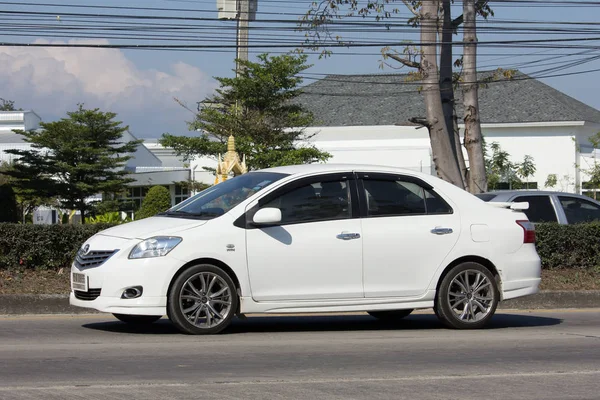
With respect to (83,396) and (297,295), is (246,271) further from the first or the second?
(83,396)

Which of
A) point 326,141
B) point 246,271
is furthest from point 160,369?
point 326,141

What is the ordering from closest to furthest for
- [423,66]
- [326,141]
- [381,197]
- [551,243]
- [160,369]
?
[160,369] → [381,197] → [551,243] → [423,66] → [326,141]

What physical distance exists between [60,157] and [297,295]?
35.4 m

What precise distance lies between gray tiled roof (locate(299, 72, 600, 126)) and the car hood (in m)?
40.5

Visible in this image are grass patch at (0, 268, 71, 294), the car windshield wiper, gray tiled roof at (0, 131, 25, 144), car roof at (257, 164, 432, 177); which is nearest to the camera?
the car windshield wiper

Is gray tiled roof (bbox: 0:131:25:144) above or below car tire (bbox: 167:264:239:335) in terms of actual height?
above

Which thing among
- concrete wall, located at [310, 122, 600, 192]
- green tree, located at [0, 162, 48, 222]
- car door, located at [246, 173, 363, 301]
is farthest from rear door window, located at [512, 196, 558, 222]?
concrete wall, located at [310, 122, 600, 192]

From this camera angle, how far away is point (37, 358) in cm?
803

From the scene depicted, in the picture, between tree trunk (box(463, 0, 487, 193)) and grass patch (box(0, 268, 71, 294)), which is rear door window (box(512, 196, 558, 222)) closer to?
tree trunk (box(463, 0, 487, 193))

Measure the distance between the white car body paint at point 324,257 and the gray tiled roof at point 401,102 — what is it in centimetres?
3970

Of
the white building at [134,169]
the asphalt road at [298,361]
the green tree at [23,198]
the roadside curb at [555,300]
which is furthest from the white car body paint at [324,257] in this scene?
the white building at [134,169]

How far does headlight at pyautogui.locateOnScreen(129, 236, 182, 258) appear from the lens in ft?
29.7

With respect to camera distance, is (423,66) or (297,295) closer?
(297,295)

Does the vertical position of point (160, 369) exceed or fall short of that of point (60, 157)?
it falls short
